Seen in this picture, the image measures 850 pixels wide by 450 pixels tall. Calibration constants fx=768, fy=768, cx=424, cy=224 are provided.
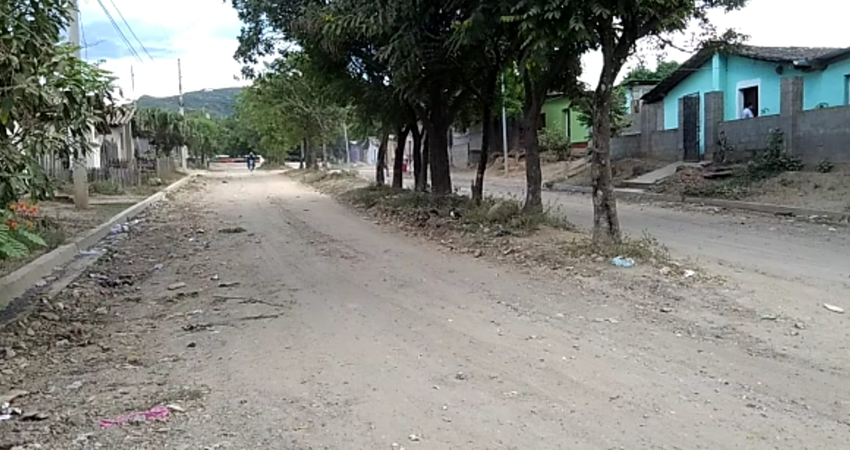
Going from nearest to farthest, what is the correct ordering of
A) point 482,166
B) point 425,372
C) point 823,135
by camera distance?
1. point 425,372
2. point 482,166
3. point 823,135

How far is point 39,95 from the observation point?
5332 millimetres

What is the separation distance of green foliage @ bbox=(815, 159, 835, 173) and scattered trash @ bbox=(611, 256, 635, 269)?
12.3 meters

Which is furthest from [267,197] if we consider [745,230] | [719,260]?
[719,260]

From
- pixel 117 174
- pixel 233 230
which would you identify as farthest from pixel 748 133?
pixel 117 174

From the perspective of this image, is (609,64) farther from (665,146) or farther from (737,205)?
(665,146)

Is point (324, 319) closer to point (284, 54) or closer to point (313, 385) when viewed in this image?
point (313, 385)

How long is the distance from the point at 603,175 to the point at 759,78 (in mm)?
17924

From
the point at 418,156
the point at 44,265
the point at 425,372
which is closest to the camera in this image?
the point at 425,372

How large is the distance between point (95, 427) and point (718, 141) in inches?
861

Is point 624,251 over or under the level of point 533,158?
under

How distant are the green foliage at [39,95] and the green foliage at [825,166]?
17114 millimetres

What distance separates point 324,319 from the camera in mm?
7039

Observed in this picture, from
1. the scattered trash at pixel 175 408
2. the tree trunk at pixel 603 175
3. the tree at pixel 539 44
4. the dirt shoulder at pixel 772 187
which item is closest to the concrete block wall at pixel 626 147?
the dirt shoulder at pixel 772 187

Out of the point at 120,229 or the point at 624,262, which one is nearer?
the point at 624,262
